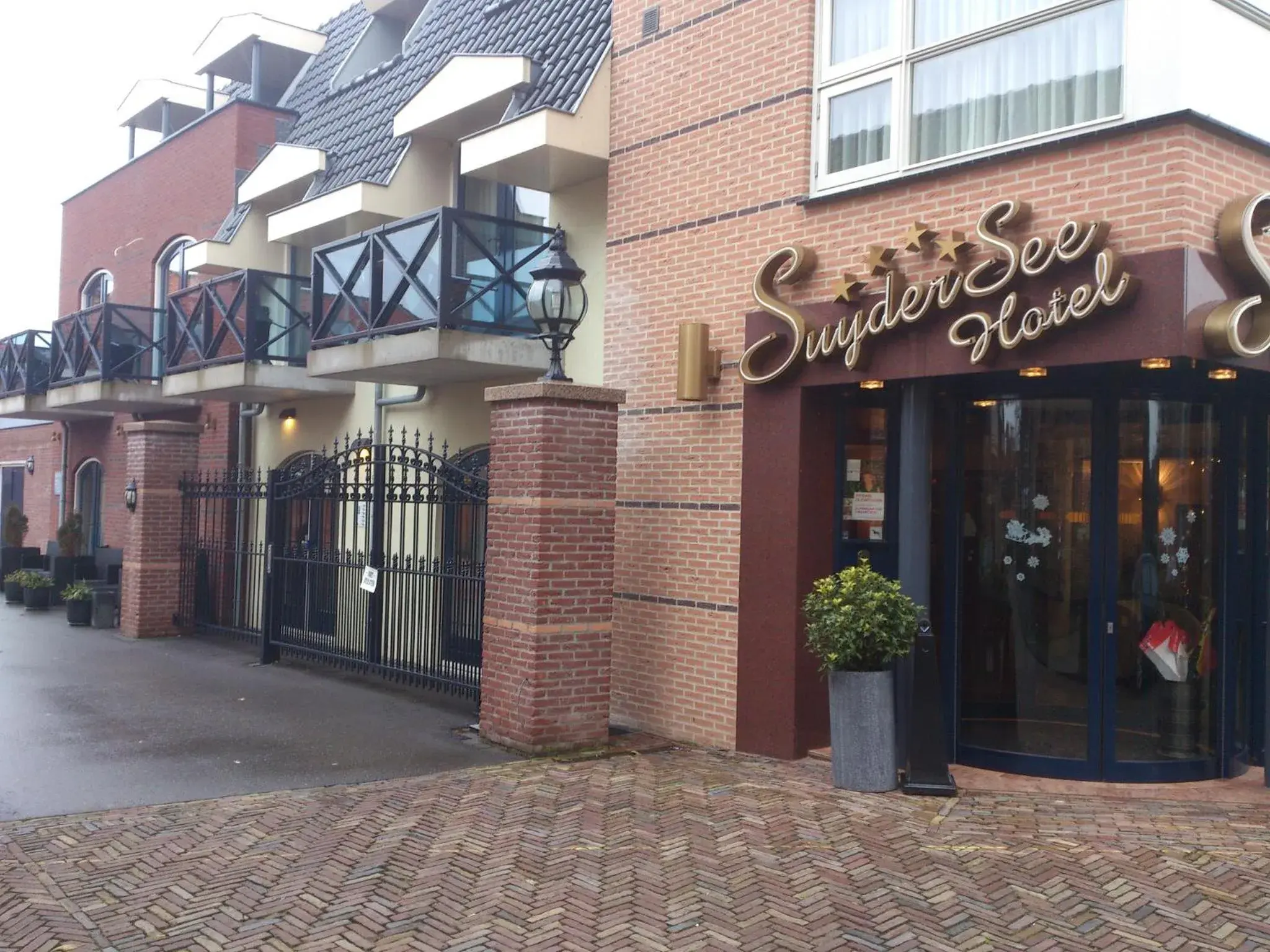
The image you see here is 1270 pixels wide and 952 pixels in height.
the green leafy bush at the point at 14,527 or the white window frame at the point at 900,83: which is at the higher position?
the white window frame at the point at 900,83

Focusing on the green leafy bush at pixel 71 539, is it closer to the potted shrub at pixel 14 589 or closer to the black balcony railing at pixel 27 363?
the potted shrub at pixel 14 589

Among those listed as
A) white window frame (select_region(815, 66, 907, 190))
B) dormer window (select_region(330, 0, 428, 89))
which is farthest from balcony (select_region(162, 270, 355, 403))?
white window frame (select_region(815, 66, 907, 190))

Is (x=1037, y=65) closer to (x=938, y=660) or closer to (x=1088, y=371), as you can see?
(x=1088, y=371)

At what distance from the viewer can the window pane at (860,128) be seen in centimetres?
809

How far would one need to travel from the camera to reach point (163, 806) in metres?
6.92

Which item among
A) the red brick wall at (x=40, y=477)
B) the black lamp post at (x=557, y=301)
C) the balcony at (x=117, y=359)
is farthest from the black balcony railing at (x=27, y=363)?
the black lamp post at (x=557, y=301)

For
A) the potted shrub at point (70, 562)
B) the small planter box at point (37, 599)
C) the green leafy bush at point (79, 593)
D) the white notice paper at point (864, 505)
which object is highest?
the white notice paper at point (864, 505)

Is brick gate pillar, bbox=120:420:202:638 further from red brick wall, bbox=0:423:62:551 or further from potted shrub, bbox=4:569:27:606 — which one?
red brick wall, bbox=0:423:62:551

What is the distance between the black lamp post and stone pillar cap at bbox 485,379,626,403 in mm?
169

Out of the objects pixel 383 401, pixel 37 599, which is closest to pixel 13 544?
pixel 37 599

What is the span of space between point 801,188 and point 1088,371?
96.7 inches

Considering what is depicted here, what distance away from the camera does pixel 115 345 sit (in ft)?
57.7

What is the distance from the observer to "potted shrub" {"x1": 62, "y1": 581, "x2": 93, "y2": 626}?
1631cm

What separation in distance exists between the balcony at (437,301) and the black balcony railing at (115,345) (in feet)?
21.8
